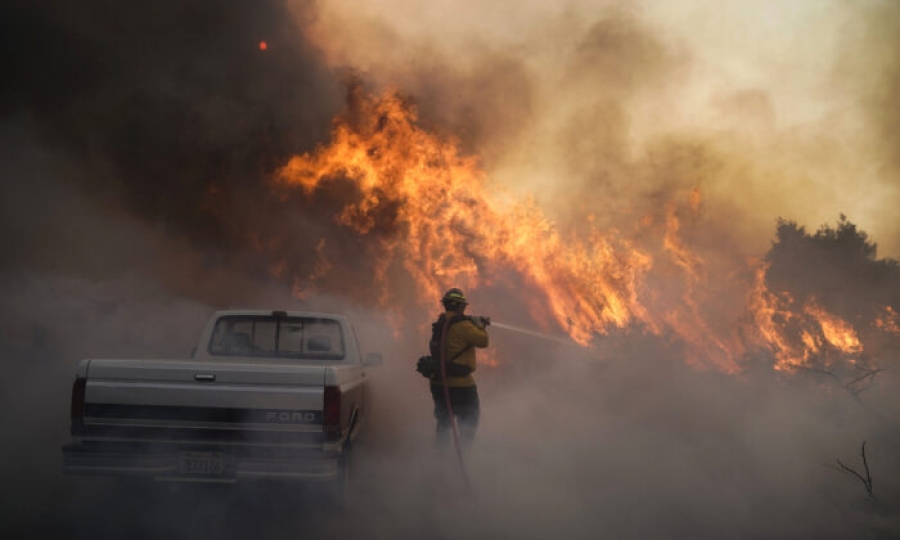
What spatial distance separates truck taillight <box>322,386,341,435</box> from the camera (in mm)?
6137

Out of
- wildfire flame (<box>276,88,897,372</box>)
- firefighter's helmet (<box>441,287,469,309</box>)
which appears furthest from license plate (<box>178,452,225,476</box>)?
wildfire flame (<box>276,88,897,372</box>)

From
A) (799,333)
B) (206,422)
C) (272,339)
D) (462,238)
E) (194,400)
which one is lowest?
(206,422)

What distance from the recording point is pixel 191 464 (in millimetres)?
5949

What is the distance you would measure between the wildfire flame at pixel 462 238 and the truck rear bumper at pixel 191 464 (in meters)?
10.8

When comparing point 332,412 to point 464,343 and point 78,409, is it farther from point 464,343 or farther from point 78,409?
point 464,343

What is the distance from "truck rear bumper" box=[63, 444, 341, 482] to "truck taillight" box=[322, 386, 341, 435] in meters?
0.27

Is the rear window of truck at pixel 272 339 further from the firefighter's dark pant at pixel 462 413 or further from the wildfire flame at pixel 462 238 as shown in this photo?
the wildfire flame at pixel 462 238

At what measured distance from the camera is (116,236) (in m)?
19.3

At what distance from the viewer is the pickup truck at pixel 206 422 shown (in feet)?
19.5

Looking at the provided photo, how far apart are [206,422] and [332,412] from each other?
3.18 feet

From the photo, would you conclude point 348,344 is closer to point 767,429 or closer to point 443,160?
point 767,429

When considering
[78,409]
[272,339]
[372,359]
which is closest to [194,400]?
[78,409]

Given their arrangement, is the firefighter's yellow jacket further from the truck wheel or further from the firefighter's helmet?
the truck wheel

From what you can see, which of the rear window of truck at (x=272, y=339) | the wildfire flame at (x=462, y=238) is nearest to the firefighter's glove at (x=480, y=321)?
the rear window of truck at (x=272, y=339)
